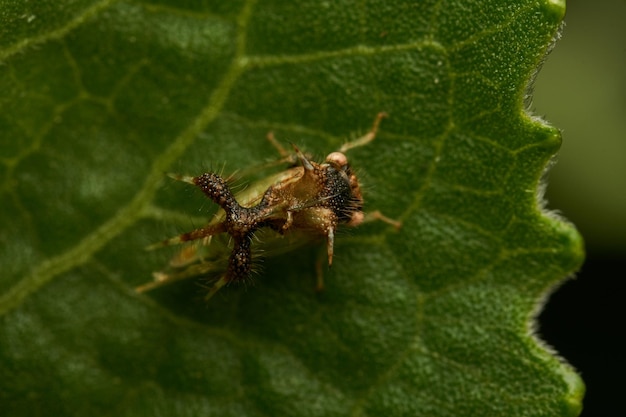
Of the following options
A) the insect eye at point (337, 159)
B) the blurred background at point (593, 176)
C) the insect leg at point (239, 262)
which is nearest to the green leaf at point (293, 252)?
the insect eye at point (337, 159)

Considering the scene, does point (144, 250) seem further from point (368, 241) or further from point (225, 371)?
point (368, 241)

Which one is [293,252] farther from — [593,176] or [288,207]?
[593,176]

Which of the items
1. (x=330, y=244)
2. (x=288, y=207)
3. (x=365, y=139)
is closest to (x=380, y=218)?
(x=330, y=244)

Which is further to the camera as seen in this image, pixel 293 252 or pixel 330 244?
pixel 293 252

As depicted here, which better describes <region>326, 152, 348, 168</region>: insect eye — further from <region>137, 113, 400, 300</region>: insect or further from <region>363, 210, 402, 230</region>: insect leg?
<region>363, 210, 402, 230</region>: insect leg

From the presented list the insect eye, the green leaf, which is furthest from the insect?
the green leaf

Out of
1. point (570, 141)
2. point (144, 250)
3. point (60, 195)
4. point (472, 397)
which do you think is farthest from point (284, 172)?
point (570, 141)

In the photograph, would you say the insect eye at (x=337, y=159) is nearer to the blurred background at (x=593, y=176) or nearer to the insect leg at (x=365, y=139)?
the insect leg at (x=365, y=139)
